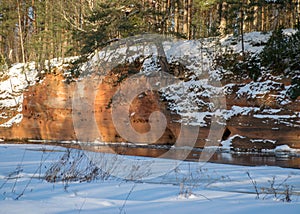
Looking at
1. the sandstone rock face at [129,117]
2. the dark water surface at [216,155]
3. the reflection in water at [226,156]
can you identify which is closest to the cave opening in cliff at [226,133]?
the sandstone rock face at [129,117]

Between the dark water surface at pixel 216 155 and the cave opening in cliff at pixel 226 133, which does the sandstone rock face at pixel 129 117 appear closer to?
the cave opening in cliff at pixel 226 133

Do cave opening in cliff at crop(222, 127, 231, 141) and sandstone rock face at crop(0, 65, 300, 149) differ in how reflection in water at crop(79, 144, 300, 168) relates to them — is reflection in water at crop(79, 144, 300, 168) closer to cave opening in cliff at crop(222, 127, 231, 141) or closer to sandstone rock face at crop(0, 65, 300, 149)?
sandstone rock face at crop(0, 65, 300, 149)

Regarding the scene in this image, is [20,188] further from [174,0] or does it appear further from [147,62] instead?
[174,0]

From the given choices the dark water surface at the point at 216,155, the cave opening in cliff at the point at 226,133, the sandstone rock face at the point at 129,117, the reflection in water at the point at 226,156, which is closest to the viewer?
the reflection in water at the point at 226,156

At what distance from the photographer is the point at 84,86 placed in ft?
75.5

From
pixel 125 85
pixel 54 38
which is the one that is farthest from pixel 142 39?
pixel 54 38

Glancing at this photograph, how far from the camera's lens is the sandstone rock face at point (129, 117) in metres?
15.5

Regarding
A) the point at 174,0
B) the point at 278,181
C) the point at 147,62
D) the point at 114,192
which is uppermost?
the point at 174,0

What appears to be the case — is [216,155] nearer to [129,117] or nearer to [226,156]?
[226,156]

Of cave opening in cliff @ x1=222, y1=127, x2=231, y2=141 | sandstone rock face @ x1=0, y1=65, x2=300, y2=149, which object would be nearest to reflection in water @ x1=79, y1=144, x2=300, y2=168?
Answer: sandstone rock face @ x1=0, y1=65, x2=300, y2=149

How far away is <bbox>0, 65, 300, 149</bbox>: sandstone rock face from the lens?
50.7 feet

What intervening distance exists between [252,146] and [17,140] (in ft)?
50.0

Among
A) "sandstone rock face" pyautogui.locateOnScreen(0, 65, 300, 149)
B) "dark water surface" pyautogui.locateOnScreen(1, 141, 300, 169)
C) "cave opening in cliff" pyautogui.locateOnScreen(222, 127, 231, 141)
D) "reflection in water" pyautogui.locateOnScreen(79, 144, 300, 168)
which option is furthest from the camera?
"cave opening in cliff" pyautogui.locateOnScreen(222, 127, 231, 141)

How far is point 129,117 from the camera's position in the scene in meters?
19.5
